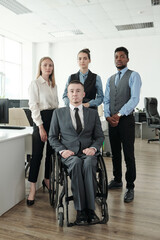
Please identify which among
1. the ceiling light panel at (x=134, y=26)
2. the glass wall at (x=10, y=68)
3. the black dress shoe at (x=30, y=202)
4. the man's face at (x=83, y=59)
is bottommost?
the black dress shoe at (x=30, y=202)

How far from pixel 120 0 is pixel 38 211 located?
4605 mm

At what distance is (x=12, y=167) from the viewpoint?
2.34 m

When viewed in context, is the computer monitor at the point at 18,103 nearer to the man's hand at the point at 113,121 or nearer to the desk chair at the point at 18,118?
the desk chair at the point at 18,118

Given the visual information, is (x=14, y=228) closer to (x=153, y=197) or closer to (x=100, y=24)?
(x=153, y=197)

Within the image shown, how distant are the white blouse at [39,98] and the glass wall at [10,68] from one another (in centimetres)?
637

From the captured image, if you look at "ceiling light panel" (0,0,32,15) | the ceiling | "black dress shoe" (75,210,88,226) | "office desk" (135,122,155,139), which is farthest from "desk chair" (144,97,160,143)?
"black dress shoe" (75,210,88,226)

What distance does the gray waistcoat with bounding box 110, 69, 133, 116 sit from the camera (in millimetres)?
2514

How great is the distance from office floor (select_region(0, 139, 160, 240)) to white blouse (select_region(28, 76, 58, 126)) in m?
0.85

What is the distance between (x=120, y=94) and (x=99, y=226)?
50.5 inches

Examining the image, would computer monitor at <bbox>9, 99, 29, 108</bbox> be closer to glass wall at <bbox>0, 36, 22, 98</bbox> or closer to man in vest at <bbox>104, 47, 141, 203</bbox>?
glass wall at <bbox>0, 36, 22, 98</bbox>

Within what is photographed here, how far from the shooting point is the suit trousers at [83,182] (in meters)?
1.93

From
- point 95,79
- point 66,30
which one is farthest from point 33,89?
point 66,30

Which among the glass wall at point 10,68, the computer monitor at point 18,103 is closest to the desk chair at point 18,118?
the computer monitor at point 18,103

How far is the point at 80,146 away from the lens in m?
2.19
